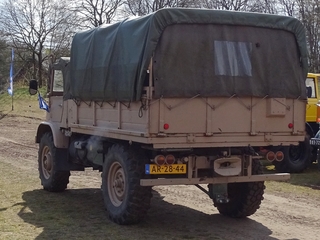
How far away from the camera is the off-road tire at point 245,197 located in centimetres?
841

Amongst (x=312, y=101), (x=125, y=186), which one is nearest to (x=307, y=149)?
(x=312, y=101)

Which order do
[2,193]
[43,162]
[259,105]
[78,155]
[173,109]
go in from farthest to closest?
[43,162] < [2,193] < [78,155] < [259,105] < [173,109]

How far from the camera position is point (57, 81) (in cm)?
1092

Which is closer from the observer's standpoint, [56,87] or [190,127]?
[190,127]

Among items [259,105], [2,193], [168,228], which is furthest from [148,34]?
[2,193]

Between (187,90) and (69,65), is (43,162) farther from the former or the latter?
(187,90)

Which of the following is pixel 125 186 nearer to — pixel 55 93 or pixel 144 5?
pixel 55 93

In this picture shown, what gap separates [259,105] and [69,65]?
11.5 ft

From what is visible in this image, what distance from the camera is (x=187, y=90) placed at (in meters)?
7.43

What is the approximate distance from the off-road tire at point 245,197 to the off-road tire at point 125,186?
1520mm

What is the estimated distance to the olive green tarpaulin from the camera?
741 centimetres

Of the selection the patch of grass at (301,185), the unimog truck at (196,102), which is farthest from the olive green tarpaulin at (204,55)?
the patch of grass at (301,185)

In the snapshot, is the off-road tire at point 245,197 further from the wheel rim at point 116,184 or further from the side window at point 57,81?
the side window at point 57,81

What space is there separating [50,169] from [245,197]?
3.90 meters
